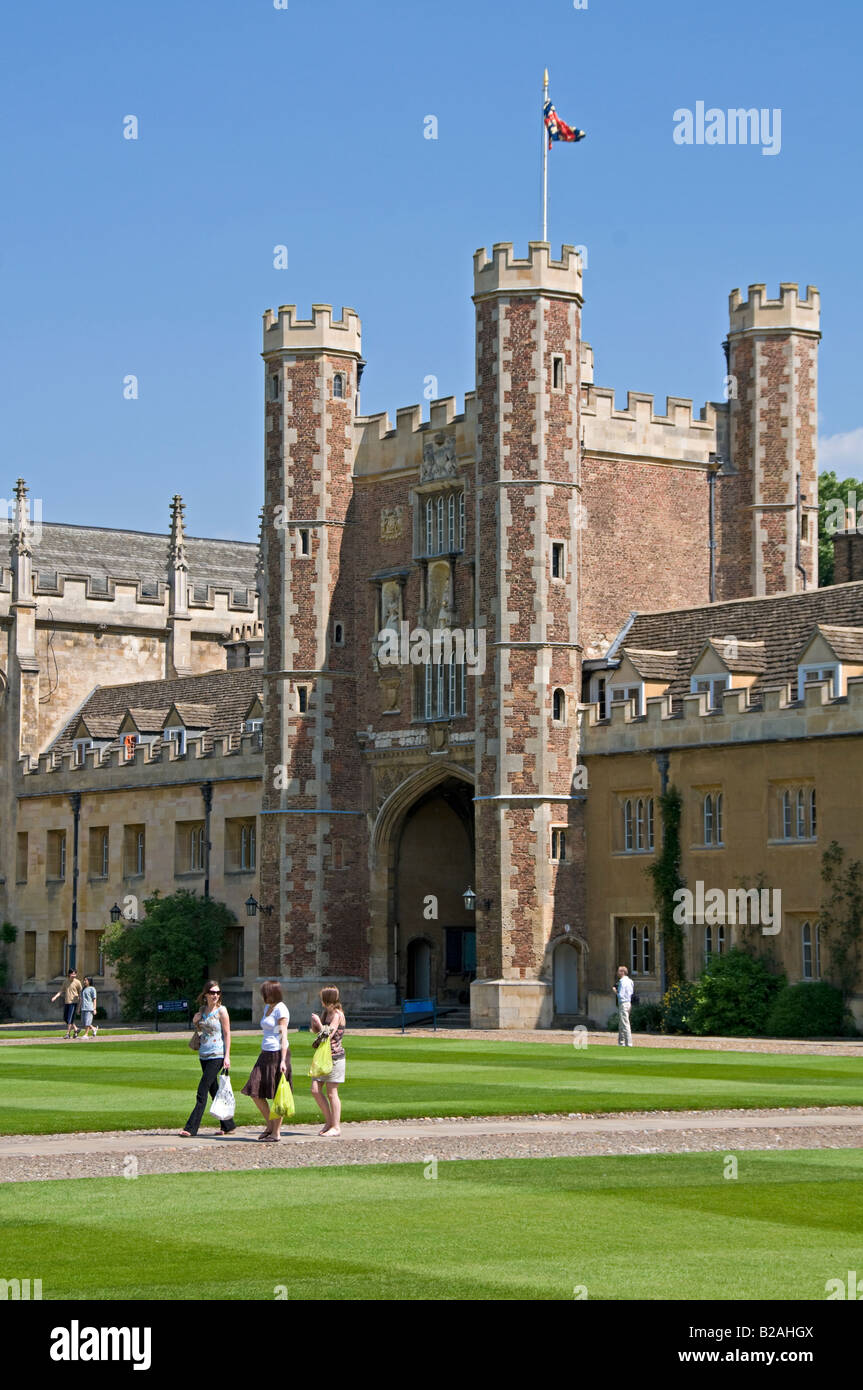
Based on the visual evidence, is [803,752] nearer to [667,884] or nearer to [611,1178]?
[667,884]

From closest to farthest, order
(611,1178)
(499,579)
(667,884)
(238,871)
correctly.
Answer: (611,1178) → (667,884) → (499,579) → (238,871)

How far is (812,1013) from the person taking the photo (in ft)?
129

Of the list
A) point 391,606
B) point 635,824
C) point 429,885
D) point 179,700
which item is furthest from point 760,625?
point 179,700

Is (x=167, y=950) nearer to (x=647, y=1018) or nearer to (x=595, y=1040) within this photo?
(x=647, y=1018)

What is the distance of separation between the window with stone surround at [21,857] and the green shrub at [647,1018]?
26388 millimetres

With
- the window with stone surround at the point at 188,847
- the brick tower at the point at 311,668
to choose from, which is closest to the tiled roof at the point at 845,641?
the brick tower at the point at 311,668

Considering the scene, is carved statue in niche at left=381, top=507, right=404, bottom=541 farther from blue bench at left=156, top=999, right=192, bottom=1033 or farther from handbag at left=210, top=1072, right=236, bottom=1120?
handbag at left=210, top=1072, right=236, bottom=1120

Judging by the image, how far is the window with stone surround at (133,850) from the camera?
60.4m

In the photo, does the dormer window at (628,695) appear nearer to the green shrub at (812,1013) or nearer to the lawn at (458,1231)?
the green shrub at (812,1013)

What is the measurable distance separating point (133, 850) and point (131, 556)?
16546 millimetres

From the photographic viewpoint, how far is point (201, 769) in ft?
190

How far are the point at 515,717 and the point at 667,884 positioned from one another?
5.18 metres

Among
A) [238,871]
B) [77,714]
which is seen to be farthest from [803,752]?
[77,714]

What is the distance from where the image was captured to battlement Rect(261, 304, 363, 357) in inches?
2090
